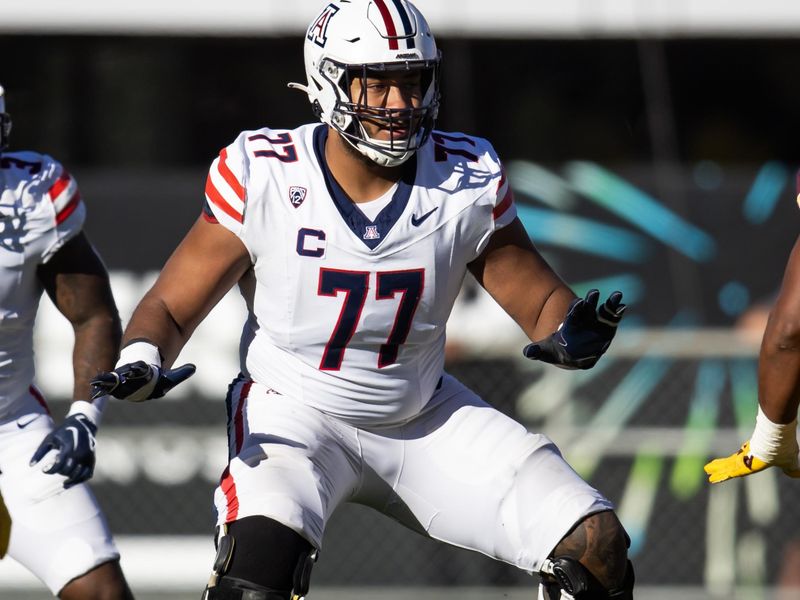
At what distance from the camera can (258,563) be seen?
3.59m

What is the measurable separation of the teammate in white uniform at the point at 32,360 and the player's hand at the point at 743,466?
1.77 meters

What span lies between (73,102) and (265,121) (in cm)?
136

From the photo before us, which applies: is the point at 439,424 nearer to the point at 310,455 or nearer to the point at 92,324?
the point at 310,455

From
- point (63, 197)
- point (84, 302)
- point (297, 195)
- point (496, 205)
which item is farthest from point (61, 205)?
point (496, 205)

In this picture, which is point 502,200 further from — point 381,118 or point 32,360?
point 32,360

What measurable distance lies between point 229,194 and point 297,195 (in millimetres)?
186

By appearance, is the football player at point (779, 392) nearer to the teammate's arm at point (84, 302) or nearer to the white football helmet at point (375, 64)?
the white football helmet at point (375, 64)

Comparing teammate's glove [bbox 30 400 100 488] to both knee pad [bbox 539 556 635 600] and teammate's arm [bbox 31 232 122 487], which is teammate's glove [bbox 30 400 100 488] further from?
knee pad [bbox 539 556 635 600]

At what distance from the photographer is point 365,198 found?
4.12 metres

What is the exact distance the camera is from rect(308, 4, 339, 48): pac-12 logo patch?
4.16 m

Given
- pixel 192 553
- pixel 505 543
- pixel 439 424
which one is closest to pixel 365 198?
pixel 439 424

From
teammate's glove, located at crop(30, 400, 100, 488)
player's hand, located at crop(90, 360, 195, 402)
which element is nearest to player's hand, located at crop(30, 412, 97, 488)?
teammate's glove, located at crop(30, 400, 100, 488)

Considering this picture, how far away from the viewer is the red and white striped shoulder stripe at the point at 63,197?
15.0 feet

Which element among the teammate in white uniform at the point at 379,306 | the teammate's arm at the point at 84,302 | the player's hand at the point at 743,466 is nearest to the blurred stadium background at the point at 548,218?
the teammate's arm at the point at 84,302
